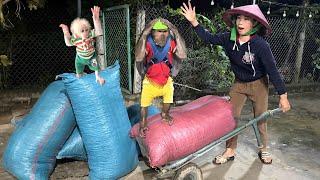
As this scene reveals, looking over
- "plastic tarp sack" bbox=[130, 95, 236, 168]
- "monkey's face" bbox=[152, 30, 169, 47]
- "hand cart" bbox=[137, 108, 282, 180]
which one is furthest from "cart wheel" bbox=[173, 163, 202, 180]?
"monkey's face" bbox=[152, 30, 169, 47]

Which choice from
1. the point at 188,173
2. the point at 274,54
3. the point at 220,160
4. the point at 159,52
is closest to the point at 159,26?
the point at 159,52

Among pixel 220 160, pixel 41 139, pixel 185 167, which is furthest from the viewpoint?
pixel 220 160

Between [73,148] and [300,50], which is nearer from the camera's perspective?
[73,148]

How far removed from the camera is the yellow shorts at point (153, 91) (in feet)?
11.7

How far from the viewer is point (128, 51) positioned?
22.9ft

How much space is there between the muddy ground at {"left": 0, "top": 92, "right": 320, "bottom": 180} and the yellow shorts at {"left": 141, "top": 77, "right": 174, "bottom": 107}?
3.22ft

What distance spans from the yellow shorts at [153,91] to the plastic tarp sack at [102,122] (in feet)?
0.93

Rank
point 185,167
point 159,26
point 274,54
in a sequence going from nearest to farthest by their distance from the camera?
point 159,26
point 185,167
point 274,54

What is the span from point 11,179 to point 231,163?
2485mm

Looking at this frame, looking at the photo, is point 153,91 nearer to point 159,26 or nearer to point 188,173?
point 159,26

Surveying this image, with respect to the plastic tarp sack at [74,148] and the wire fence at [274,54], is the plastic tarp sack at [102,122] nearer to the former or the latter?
the plastic tarp sack at [74,148]

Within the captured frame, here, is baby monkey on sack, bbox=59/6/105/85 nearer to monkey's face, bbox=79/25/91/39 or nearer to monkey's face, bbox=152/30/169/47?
Answer: monkey's face, bbox=79/25/91/39

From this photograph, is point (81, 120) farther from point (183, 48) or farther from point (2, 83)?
point (2, 83)

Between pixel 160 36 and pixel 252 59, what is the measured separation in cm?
122
